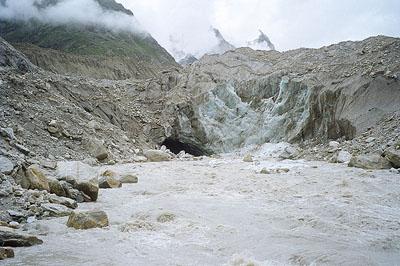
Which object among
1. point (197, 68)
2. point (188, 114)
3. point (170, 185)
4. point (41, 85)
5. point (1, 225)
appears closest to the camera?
point (1, 225)

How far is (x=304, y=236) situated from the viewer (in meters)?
5.95

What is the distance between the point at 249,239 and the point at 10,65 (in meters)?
24.9

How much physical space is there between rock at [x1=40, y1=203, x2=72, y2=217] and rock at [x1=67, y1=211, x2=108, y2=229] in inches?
27.6

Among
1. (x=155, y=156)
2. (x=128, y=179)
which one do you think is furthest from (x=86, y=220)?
(x=155, y=156)

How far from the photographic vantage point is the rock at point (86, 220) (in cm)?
614

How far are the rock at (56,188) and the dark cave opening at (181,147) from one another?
Result: 17292 millimetres

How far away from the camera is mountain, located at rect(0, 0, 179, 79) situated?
5897cm

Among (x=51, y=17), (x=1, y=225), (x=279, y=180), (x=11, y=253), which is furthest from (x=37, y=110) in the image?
(x=51, y=17)

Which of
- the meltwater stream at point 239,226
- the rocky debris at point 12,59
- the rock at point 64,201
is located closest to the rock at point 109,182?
the meltwater stream at point 239,226

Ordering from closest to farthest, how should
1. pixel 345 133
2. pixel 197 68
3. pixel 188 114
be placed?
pixel 345 133 < pixel 188 114 < pixel 197 68

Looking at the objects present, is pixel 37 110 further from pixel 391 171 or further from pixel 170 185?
pixel 391 171

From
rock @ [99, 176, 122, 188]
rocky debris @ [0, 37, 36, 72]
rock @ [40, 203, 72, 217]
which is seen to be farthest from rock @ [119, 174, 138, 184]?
rocky debris @ [0, 37, 36, 72]

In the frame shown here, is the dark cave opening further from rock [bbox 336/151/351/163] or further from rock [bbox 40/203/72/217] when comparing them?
rock [bbox 40/203/72/217]

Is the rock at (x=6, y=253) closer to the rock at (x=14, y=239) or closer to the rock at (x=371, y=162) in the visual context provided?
the rock at (x=14, y=239)
